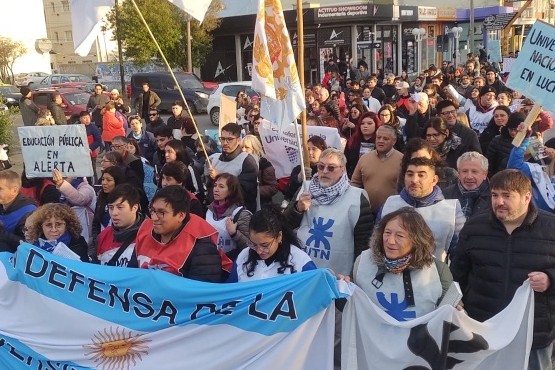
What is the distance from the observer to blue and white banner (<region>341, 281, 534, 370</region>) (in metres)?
3.14

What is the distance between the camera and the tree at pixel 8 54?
52469 mm

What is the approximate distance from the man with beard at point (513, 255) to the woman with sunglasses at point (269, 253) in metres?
1.00

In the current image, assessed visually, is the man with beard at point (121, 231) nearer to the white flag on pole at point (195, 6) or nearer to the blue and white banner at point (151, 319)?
the blue and white banner at point (151, 319)

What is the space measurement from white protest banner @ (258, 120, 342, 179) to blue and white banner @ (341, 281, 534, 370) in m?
3.86

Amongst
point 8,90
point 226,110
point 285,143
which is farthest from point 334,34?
point 285,143

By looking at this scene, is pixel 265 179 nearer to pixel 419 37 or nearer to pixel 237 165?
pixel 237 165

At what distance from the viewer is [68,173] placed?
18.7ft

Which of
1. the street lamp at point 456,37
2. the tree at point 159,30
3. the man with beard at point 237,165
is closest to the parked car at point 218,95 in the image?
the tree at point 159,30

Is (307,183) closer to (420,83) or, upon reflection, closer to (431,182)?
(431,182)

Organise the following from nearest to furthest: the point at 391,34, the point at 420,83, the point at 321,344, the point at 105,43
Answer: the point at 321,344 → the point at 420,83 → the point at 391,34 → the point at 105,43

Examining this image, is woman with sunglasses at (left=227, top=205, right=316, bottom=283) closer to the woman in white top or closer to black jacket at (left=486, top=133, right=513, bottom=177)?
the woman in white top

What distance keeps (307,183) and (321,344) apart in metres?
1.50

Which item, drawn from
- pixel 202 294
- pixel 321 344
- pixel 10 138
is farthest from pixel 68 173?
pixel 10 138

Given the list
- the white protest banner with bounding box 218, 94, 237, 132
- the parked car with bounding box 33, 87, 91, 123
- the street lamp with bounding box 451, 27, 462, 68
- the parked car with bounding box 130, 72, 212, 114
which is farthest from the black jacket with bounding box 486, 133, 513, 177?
the street lamp with bounding box 451, 27, 462, 68
